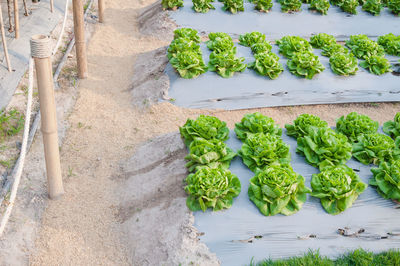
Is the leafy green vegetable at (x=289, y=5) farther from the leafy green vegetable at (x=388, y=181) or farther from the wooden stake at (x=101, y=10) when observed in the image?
the leafy green vegetable at (x=388, y=181)

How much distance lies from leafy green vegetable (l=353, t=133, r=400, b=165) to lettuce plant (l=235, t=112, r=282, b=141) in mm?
1145

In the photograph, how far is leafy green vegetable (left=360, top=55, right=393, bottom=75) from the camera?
873 centimetres

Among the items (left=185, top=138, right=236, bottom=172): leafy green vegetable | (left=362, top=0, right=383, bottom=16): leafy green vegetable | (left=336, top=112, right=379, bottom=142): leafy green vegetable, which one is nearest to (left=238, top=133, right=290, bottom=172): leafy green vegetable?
(left=185, top=138, right=236, bottom=172): leafy green vegetable

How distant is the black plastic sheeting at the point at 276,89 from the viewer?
7906mm

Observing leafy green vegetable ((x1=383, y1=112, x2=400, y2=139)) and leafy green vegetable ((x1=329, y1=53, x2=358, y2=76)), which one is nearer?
leafy green vegetable ((x1=383, y1=112, x2=400, y2=139))

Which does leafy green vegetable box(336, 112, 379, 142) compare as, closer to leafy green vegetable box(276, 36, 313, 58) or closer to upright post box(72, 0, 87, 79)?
leafy green vegetable box(276, 36, 313, 58)

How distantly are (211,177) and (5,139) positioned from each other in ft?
12.0

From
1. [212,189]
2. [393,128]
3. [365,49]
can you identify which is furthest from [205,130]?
[365,49]

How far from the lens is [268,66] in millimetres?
8133

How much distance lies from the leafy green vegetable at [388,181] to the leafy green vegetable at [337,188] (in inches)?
10.5

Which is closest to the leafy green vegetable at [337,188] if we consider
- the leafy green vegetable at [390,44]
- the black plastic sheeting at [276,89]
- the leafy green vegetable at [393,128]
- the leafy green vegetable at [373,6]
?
the leafy green vegetable at [393,128]

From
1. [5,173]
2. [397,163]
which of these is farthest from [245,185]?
[5,173]

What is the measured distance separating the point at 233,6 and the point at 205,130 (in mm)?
5946

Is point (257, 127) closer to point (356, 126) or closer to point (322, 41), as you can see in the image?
point (356, 126)
